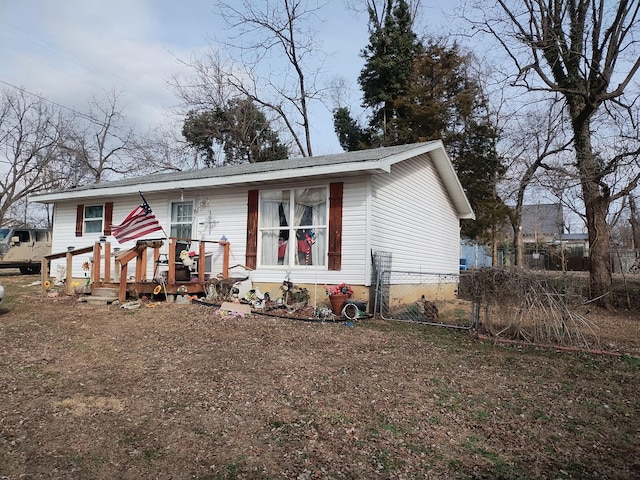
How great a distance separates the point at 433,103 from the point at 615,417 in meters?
18.5

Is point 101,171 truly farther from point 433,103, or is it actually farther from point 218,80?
point 433,103

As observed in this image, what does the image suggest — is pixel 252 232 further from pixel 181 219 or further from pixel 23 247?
pixel 23 247

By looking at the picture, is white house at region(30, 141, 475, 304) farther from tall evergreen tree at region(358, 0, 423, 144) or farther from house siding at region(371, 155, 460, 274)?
tall evergreen tree at region(358, 0, 423, 144)

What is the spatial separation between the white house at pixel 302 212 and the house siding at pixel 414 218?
→ 0.09ft

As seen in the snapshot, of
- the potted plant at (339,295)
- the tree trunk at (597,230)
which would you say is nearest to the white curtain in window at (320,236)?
the potted plant at (339,295)

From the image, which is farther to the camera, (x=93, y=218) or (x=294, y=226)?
(x=93, y=218)

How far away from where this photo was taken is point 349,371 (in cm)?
504

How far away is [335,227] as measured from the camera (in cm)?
902

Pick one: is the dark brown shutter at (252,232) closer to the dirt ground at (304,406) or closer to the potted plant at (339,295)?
the potted plant at (339,295)

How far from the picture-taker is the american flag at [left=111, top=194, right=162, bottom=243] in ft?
33.4

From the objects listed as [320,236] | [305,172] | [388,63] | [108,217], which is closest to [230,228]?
[320,236]

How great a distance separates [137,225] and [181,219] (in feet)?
4.11

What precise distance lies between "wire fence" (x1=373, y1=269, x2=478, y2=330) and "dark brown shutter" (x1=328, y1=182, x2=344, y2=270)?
36.4 inches

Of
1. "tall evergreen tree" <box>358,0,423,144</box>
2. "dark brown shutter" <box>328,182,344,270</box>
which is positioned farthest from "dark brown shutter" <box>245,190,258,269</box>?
"tall evergreen tree" <box>358,0,423,144</box>
